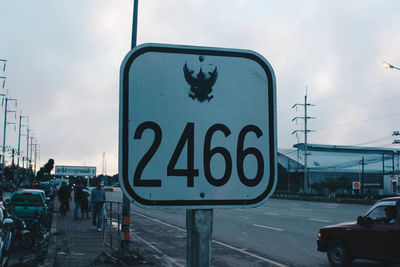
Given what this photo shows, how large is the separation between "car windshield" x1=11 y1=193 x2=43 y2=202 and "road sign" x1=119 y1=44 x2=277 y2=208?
18.4m

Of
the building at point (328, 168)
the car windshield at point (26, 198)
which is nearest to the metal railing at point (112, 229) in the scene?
the car windshield at point (26, 198)

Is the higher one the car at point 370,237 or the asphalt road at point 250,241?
the car at point 370,237

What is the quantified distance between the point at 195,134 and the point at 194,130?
0.8 inches

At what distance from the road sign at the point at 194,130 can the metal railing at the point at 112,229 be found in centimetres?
966

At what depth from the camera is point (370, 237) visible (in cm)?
1035

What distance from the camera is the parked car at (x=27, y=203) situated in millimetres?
18594

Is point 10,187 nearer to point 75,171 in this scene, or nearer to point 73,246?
point 75,171

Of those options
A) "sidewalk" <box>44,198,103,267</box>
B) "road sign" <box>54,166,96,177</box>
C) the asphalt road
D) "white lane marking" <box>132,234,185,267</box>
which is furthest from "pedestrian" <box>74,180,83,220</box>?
"road sign" <box>54,166,96,177</box>

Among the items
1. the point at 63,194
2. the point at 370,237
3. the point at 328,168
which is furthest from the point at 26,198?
the point at 328,168

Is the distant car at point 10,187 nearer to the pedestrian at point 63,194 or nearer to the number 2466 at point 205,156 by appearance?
the pedestrian at point 63,194

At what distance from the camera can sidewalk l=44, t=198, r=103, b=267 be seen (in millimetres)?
11397

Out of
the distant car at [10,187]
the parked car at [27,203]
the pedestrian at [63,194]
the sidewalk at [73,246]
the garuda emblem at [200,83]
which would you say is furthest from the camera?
the distant car at [10,187]

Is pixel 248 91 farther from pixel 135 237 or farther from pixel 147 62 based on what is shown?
pixel 135 237

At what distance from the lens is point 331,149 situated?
3912 inches
